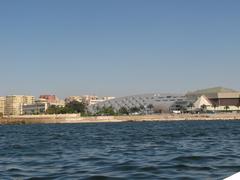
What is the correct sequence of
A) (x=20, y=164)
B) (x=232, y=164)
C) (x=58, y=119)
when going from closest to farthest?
(x=232, y=164), (x=20, y=164), (x=58, y=119)

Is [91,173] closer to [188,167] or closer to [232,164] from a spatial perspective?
[188,167]

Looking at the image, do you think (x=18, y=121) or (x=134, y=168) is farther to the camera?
(x=18, y=121)

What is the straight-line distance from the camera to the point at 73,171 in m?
16.7

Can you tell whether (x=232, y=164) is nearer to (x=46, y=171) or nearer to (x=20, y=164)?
(x=46, y=171)

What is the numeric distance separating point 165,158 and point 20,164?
5919 mm

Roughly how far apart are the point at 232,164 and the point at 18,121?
604 feet

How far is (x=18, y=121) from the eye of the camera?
197 meters

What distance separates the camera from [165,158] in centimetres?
2069

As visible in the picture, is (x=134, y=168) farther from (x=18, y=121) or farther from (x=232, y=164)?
(x=18, y=121)

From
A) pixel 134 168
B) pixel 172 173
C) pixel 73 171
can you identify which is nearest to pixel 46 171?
pixel 73 171

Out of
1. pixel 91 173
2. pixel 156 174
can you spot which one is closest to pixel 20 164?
pixel 91 173

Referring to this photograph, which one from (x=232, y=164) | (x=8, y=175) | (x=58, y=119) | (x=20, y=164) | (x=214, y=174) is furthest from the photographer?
(x=58, y=119)

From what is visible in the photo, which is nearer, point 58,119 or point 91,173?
point 91,173

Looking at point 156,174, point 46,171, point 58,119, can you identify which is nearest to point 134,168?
point 156,174
